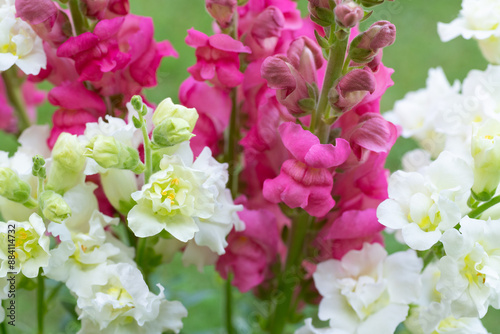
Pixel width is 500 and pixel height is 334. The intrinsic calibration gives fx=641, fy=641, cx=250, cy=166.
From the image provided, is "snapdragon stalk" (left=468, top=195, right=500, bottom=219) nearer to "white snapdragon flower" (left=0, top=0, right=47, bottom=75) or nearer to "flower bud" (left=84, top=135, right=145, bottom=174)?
"flower bud" (left=84, top=135, right=145, bottom=174)

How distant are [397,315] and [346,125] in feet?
0.58

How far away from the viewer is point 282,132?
0.55 metres

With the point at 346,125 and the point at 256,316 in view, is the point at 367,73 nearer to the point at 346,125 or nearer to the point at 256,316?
the point at 346,125

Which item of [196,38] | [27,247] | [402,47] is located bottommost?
[402,47]

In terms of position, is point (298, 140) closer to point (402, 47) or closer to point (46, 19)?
point (46, 19)

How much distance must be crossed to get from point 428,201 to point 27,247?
317mm

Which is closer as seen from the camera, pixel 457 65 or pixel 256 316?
pixel 256 316

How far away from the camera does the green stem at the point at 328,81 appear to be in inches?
20.3

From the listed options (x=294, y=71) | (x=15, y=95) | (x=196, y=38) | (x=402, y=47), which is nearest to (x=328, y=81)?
(x=294, y=71)

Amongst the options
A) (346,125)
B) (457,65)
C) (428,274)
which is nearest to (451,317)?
(428,274)

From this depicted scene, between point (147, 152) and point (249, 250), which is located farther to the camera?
point (249, 250)

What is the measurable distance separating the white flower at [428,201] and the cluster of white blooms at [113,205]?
0.45ft

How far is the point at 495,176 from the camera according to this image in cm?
52

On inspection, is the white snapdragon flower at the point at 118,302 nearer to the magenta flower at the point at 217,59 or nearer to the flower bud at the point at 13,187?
the flower bud at the point at 13,187
